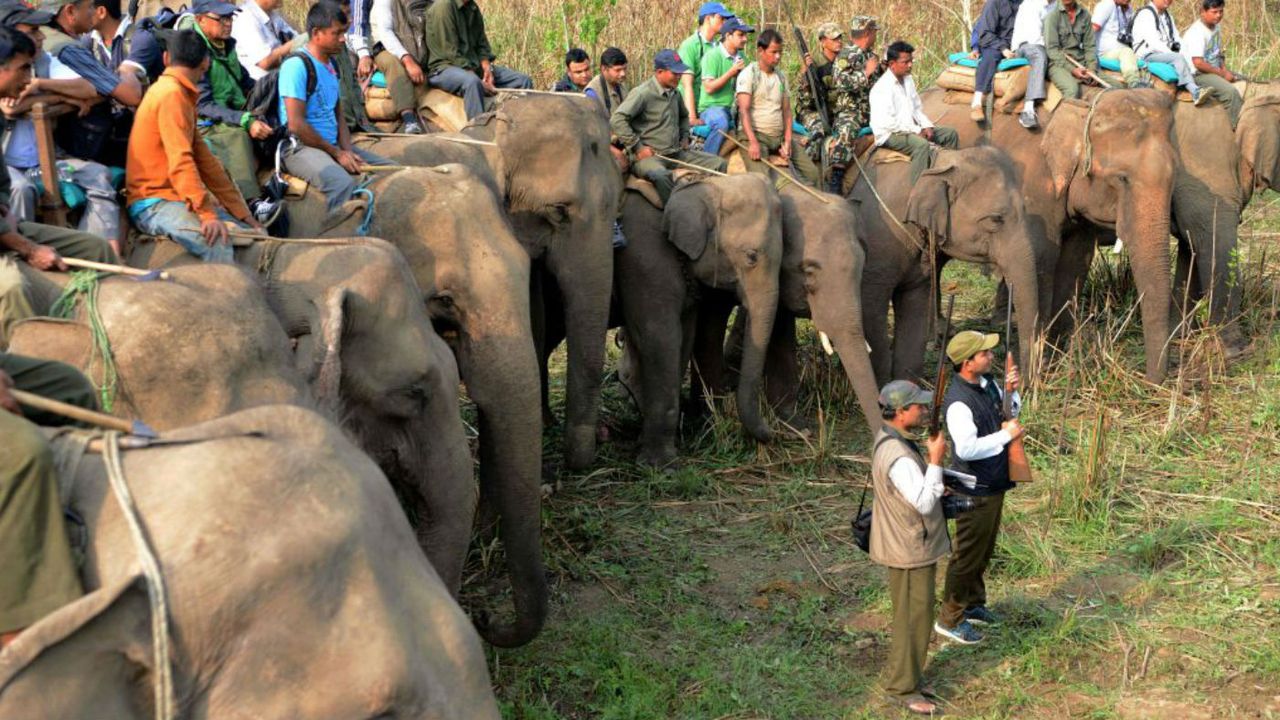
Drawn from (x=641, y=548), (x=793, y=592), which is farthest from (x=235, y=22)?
(x=793, y=592)

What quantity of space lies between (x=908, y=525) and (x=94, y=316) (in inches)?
109

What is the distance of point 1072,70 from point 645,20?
4.83m

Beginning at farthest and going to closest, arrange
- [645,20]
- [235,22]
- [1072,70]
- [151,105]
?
[645,20], [1072,70], [235,22], [151,105]

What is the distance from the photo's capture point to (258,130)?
6.46m

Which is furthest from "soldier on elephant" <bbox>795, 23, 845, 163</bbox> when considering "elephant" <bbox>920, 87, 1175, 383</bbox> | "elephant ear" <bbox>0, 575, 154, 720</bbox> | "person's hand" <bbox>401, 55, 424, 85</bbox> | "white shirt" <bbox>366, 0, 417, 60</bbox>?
"elephant ear" <bbox>0, 575, 154, 720</bbox>

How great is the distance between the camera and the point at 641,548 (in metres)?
7.20

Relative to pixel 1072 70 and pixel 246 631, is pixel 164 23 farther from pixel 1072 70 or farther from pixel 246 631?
pixel 1072 70

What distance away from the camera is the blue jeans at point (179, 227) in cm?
525

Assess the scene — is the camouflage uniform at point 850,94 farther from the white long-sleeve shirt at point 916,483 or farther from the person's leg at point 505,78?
the white long-sleeve shirt at point 916,483

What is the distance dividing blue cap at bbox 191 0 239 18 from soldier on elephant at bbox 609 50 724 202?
2.99 m

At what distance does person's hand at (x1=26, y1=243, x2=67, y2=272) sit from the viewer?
Answer: 4262 mm

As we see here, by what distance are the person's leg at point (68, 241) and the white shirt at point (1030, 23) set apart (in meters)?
7.76

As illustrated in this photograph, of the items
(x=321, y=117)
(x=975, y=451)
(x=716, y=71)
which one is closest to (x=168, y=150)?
(x=321, y=117)

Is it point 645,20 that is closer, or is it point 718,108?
point 718,108
